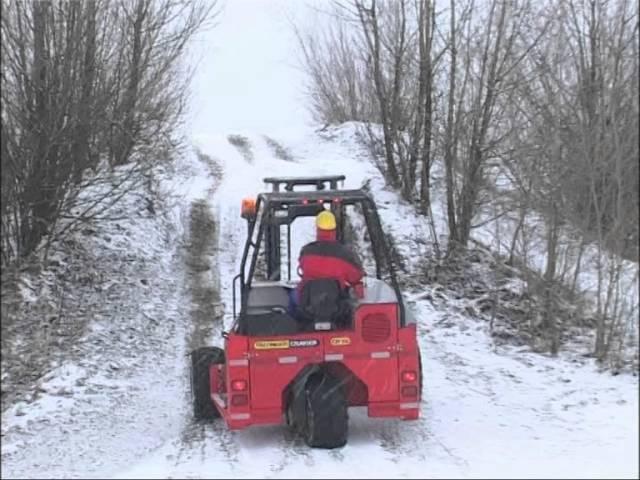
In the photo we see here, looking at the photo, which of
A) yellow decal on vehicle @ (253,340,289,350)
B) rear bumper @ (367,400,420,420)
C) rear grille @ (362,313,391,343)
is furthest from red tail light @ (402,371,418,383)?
yellow decal on vehicle @ (253,340,289,350)

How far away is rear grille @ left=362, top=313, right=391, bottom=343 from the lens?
25.1 feet

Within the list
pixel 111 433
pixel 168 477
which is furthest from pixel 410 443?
pixel 111 433

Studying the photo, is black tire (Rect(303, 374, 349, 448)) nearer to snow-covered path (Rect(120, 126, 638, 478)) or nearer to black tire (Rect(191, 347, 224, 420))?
snow-covered path (Rect(120, 126, 638, 478))

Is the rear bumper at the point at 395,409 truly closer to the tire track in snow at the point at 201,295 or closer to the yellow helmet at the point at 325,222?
the tire track in snow at the point at 201,295

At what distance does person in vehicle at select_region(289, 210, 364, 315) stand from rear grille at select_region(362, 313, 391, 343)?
0.38 m

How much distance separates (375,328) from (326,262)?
27.2 inches

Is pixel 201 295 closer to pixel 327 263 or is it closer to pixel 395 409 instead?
pixel 327 263

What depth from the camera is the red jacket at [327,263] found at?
306 inches

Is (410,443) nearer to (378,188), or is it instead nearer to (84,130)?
(84,130)

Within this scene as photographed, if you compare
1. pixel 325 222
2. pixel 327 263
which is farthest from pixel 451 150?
pixel 327 263

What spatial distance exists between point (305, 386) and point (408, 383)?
88cm

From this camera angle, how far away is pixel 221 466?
7160mm

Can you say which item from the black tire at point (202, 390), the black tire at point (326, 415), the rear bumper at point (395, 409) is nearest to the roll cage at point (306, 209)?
the rear bumper at point (395, 409)

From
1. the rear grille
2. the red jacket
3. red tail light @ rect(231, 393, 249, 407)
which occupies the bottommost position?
red tail light @ rect(231, 393, 249, 407)
